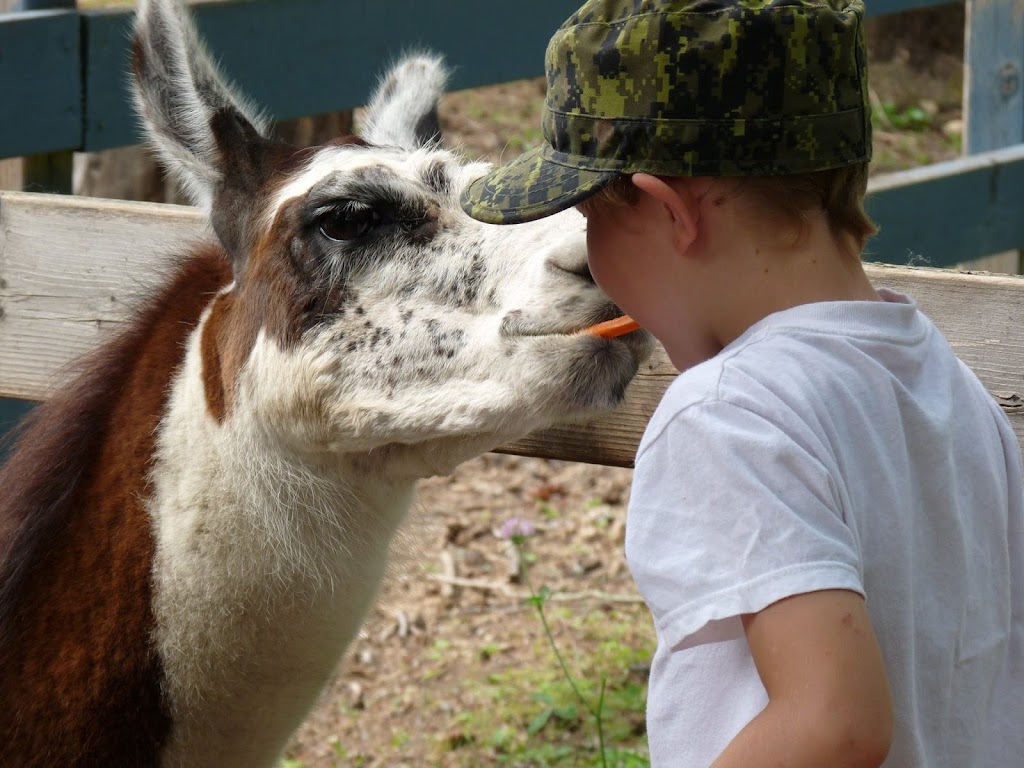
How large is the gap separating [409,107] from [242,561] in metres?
1.04

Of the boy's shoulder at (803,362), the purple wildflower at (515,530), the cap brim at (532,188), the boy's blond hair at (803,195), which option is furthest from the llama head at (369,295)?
the purple wildflower at (515,530)

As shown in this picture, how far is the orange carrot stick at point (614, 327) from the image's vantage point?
1.83m

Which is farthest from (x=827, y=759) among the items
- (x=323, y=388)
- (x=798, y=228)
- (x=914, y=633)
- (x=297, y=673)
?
(x=297, y=673)

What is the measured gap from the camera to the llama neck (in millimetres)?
2209

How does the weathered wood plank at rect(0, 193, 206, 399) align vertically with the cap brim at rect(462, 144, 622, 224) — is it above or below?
below

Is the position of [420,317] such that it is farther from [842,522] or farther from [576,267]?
[842,522]

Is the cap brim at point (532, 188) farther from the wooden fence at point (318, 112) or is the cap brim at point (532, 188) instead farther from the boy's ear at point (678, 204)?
the wooden fence at point (318, 112)

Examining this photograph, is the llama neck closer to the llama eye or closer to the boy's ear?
the llama eye

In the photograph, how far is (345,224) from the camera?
2150 mm

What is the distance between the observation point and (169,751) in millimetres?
2209

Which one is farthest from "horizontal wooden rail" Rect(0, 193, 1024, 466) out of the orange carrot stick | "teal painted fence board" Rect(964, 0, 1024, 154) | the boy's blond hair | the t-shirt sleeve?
"teal painted fence board" Rect(964, 0, 1024, 154)

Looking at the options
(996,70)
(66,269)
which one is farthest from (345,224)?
(996,70)

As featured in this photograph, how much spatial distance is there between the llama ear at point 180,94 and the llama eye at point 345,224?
32 cm

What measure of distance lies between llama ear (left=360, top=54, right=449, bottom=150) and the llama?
0.65 ft
